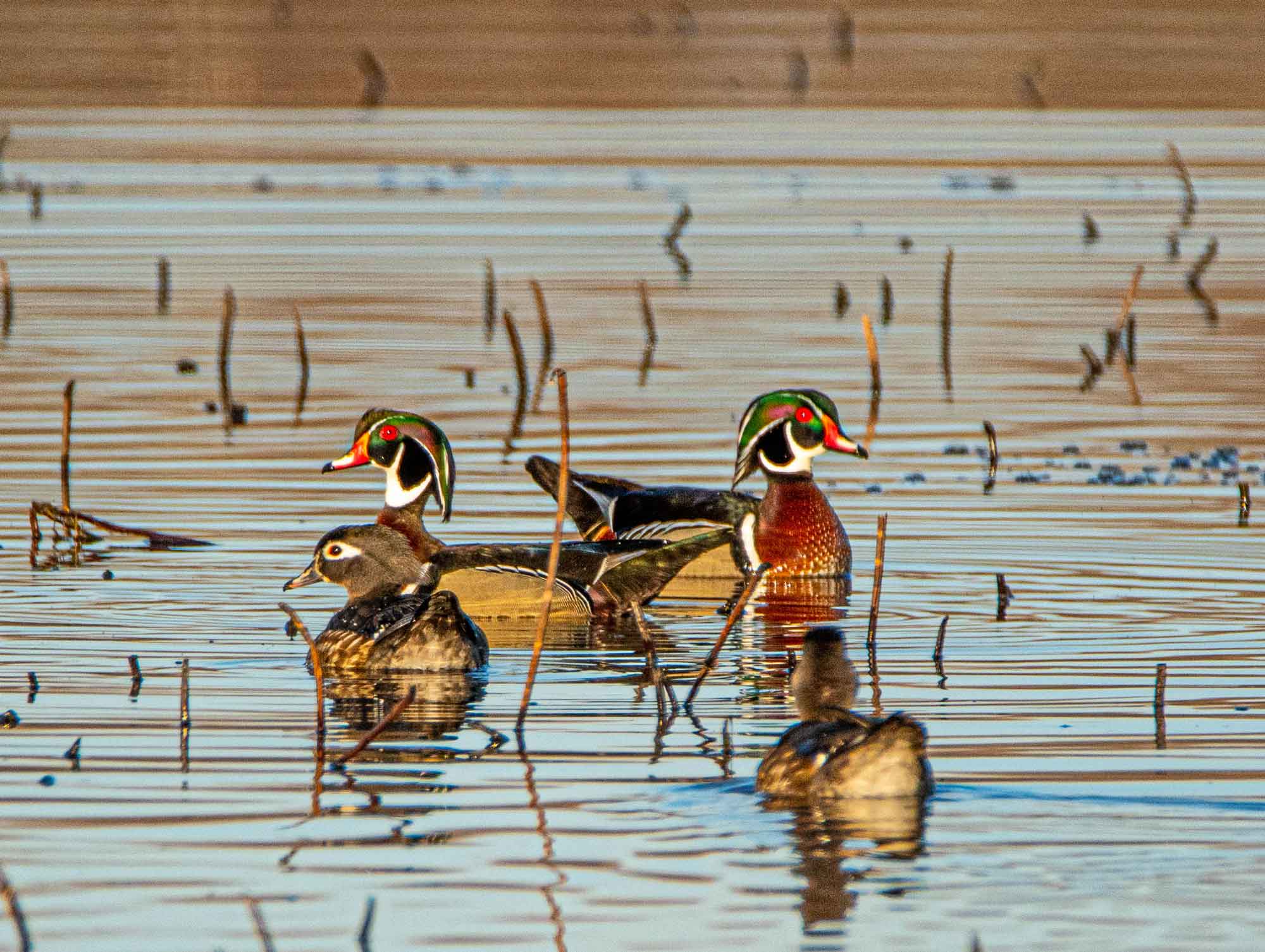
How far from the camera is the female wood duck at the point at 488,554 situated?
423 inches

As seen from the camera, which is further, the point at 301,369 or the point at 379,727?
the point at 301,369

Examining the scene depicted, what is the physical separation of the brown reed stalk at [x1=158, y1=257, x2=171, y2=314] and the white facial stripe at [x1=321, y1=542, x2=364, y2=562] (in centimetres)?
1000

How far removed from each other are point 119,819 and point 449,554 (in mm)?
3744

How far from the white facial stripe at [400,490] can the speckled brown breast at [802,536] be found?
5.52 feet

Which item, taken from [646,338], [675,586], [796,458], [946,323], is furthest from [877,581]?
[646,338]

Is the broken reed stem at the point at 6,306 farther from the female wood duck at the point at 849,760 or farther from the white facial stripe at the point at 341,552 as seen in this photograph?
the female wood duck at the point at 849,760

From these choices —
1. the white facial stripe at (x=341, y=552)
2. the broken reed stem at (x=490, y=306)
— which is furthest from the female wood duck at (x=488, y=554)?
the broken reed stem at (x=490, y=306)

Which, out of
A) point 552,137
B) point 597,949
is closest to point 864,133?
point 552,137

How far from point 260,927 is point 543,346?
41.5 ft

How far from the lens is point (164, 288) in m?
20.2

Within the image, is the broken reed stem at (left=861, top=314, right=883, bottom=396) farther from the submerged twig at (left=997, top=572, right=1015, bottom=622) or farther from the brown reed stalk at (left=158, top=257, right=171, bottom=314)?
the brown reed stalk at (left=158, top=257, right=171, bottom=314)

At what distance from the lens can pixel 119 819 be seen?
7125 millimetres

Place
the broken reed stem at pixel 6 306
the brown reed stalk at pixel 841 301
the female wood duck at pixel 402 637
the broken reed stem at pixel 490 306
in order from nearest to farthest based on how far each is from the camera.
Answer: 1. the female wood duck at pixel 402 637
2. the broken reed stem at pixel 6 306
3. the broken reed stem at pixel 490 306
4. the brown reed stalk at pixel 841 301

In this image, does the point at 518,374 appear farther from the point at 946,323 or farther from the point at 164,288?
the point at 164,288
